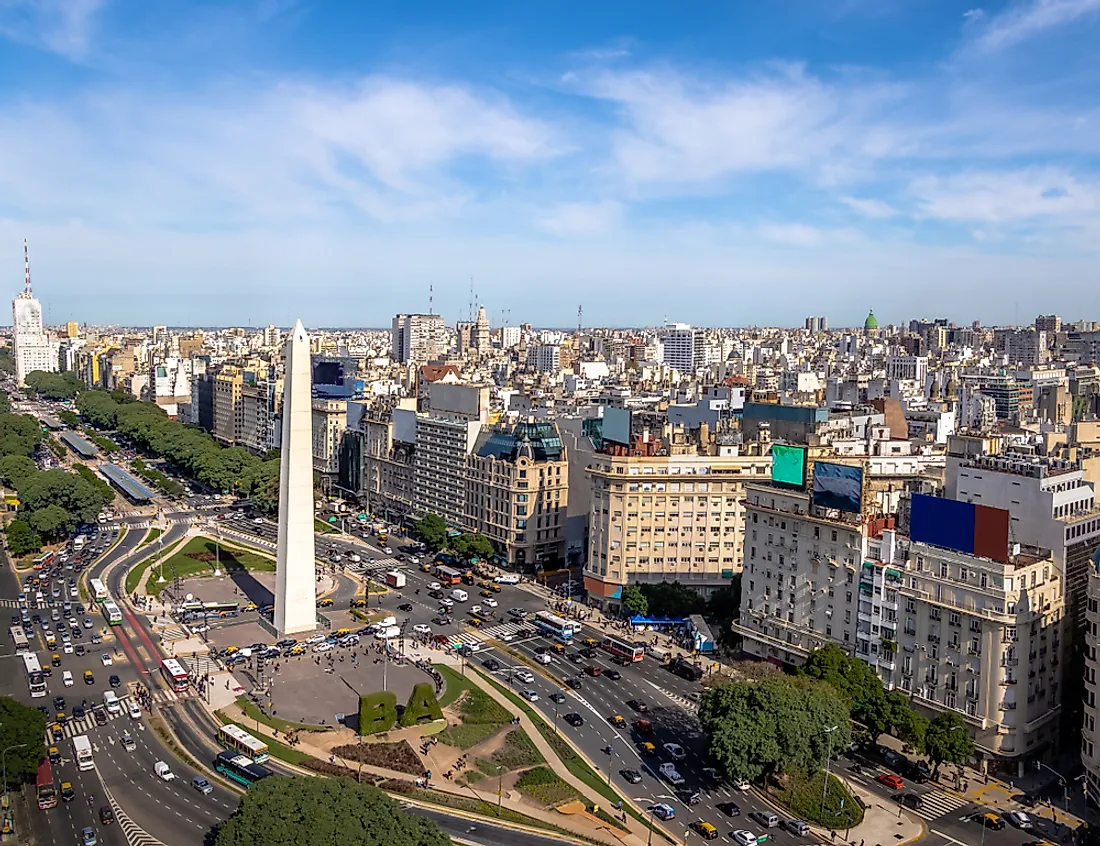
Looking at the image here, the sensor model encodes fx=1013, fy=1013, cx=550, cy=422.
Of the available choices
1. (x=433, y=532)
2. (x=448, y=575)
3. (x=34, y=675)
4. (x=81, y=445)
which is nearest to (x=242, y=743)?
(x=34, y=675)

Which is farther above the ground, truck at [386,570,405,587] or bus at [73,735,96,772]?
truck at [386,570,405,587]

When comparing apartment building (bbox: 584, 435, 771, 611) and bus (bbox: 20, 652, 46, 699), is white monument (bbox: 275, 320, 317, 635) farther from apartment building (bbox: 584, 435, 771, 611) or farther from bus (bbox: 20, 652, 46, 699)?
apartment building (bbox: 584, 435, 771, 611)

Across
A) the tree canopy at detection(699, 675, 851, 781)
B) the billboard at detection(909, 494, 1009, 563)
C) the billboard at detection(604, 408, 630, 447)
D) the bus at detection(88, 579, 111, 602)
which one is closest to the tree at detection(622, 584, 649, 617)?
the billboard at detection(604, 408, 630, 447)

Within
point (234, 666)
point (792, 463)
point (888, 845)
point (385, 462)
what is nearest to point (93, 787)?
point (234, 666)

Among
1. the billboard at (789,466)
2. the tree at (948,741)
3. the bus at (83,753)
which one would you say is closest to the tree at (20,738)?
the bus at (83,753)

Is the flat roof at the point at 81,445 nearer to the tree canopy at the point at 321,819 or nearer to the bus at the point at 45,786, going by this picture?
the bus at the point at 45,786

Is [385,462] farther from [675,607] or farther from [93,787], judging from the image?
[93,787]
